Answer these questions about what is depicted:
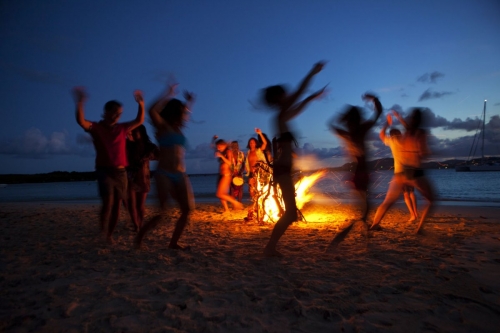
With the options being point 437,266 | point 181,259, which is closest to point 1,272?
point 181,259

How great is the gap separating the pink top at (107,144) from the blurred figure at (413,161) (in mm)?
4010

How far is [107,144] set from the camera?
13.8ft

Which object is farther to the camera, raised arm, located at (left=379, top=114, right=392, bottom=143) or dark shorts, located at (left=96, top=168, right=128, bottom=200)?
raised arm, located at (left=379, top=114, right=392, bottom=143)

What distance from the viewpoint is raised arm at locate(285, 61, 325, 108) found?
346cm

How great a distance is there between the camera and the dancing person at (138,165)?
5.37m

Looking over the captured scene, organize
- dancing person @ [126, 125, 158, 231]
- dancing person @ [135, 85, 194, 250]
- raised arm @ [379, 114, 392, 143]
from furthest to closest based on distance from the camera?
dancing person @ [126, 125, 158, 231] → raised arm @ [379, 114, 392, 143] → dancing person @ [135, 85, 194, 250]

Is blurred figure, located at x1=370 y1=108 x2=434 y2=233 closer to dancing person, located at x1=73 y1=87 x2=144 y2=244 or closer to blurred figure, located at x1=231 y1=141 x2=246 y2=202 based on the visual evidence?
dancing person, located at x1=73 y1=87 x2=144 y2=244

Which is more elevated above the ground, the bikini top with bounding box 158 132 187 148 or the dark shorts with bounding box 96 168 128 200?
the bikini top with bounding box 158 132 187 148

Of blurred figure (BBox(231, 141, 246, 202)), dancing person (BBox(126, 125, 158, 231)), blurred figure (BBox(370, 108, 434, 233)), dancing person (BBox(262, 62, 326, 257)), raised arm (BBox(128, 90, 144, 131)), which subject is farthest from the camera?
blurred figure (BBox(231, 141, 246, 202))

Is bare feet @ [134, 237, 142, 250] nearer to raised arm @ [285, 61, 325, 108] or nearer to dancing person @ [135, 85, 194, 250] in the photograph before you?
dancing person @ [135, 85, 194, 250]

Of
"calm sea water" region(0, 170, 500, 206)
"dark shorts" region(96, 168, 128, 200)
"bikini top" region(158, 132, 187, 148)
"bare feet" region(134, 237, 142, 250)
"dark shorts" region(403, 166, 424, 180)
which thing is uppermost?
"bikini top" region(158, 132, 187, 148)

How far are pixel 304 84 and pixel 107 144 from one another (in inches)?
103

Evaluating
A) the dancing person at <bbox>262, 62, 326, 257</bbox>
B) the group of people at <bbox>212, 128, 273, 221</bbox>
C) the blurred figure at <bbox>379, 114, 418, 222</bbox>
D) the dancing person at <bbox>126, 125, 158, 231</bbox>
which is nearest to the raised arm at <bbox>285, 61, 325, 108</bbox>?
the dancing person at <bbox>262, 62, 326, 257</bbox>

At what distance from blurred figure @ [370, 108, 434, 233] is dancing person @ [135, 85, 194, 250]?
3.17 metres
